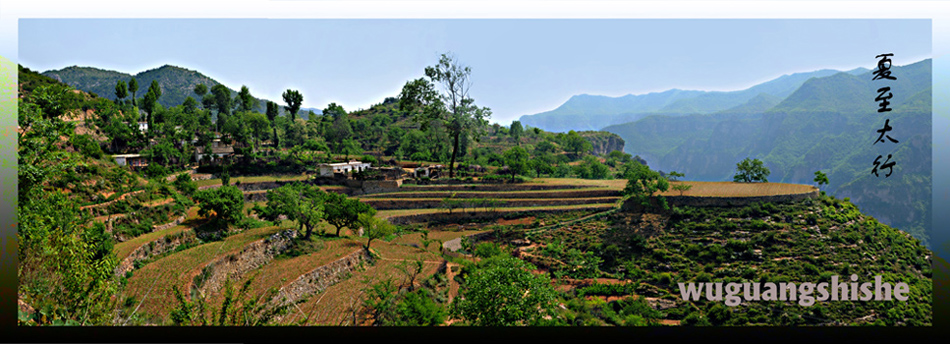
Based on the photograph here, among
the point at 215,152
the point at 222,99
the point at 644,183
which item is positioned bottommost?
the point at 644,183

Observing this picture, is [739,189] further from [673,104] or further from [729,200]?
[673,104]

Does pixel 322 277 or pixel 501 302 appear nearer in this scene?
pixel 501 302

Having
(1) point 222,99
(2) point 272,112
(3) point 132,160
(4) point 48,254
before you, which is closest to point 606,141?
(2) point 272,112

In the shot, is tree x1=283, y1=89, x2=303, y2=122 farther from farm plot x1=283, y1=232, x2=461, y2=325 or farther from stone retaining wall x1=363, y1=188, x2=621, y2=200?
farm plot x1=283, y1=232, x2=461, y2=325

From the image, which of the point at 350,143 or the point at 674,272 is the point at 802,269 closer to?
the point at 674,272

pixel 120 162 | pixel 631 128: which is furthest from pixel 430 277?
pixel 631 128

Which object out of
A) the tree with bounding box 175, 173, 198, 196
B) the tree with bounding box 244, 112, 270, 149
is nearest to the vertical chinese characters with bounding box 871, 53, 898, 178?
the tree with bounding box 175, 173, 198, 196
